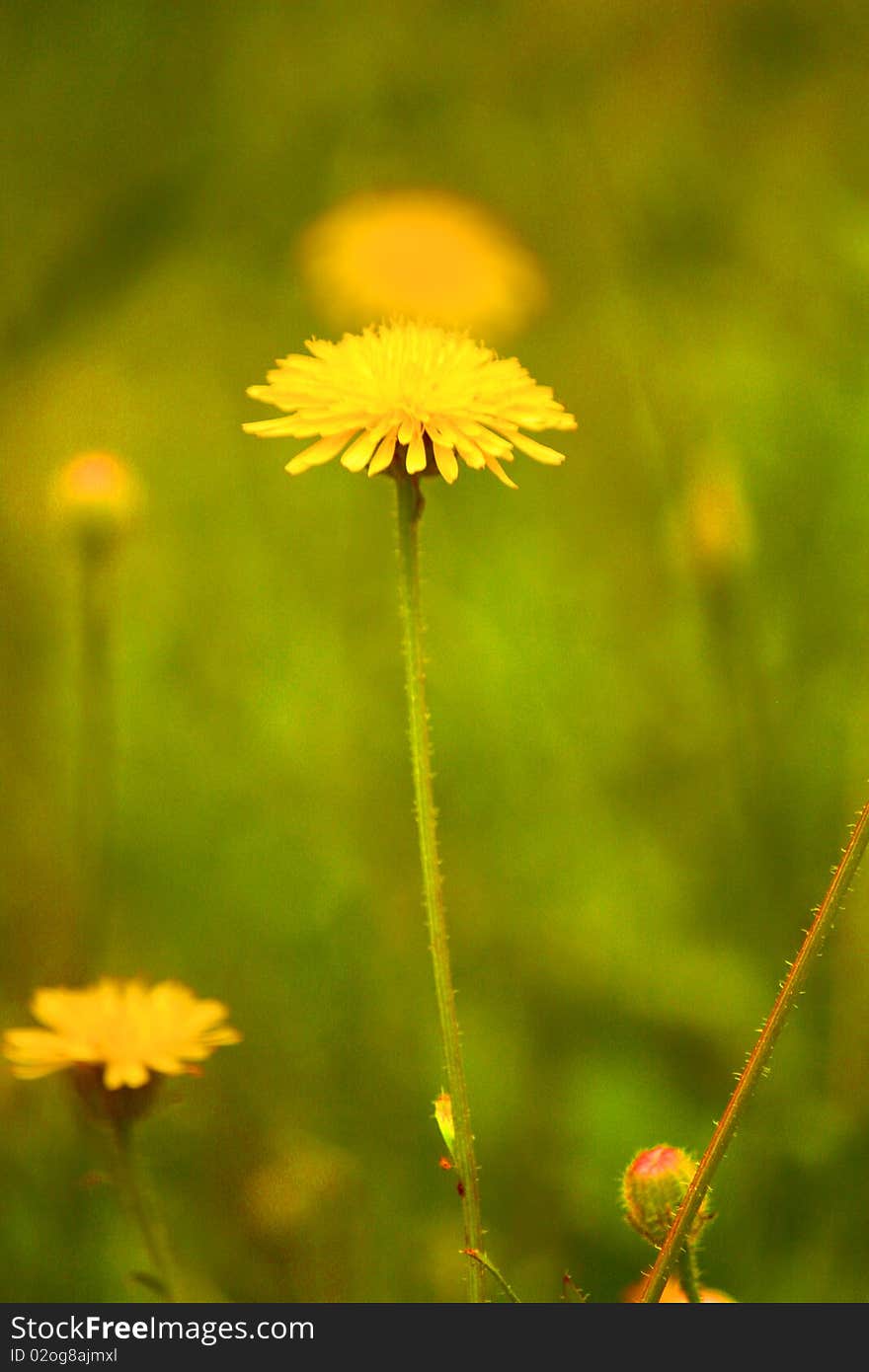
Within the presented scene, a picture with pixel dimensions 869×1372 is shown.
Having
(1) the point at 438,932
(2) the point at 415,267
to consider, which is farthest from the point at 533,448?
(2) the point at 415,267

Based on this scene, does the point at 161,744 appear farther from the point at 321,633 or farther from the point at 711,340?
the point at 711,340

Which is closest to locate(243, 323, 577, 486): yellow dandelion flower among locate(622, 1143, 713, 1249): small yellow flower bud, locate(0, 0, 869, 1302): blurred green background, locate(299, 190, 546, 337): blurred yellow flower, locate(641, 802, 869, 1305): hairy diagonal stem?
locate(641, 802, 869, 1305): hairy diagonal stem

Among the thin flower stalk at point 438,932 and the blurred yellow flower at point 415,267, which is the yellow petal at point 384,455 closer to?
the thin flower stalk at point 438,932

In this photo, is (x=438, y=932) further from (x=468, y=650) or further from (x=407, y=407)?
(x=468, y=650)

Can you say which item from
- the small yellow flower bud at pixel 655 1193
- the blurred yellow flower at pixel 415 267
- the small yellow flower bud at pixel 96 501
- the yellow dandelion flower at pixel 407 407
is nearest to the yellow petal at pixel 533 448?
the yellow dandelion flower at pixel 407 407

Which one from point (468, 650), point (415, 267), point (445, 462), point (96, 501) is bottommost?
point (445, 462)

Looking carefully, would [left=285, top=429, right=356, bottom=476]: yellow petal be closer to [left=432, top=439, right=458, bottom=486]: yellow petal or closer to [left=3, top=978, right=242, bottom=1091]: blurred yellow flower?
[left=432, top=439, right=458, bottom=486]: yellow petal
